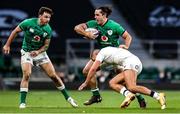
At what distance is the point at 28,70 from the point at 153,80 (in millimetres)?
17640

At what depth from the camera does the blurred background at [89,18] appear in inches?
1558

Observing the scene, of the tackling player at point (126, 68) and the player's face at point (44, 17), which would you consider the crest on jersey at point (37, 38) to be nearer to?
the player's face at point (44, 17)

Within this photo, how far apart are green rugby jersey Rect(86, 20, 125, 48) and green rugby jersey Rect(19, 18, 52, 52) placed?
106 cm

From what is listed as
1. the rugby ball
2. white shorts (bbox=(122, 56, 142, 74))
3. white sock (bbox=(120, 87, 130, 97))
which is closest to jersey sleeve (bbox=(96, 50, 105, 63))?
white shorts (bbox=(122, 56, 142, 74))

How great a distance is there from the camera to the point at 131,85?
63.0 feet

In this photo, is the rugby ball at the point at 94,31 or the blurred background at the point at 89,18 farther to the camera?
the blurred background at the point at 89,18

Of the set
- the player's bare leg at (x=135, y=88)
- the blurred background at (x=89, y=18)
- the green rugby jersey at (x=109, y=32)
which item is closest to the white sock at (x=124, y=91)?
the player's bare leg at (x=135, y=88)

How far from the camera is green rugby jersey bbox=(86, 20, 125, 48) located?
20.4 m

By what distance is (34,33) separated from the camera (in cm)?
2056

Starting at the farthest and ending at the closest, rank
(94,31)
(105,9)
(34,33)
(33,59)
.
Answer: (33,59) < (34,33) < (94,31) < (105,9)

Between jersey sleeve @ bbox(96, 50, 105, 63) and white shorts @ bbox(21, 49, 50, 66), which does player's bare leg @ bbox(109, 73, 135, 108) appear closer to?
jersey sleeve @ bbox(96, 50, 105, 63)

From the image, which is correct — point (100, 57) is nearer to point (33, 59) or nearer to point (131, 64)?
point (131, 64)

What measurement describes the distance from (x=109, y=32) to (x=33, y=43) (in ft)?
6.10

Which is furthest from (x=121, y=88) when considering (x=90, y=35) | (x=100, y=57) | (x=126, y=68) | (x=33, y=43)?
(x=33, y=43)
